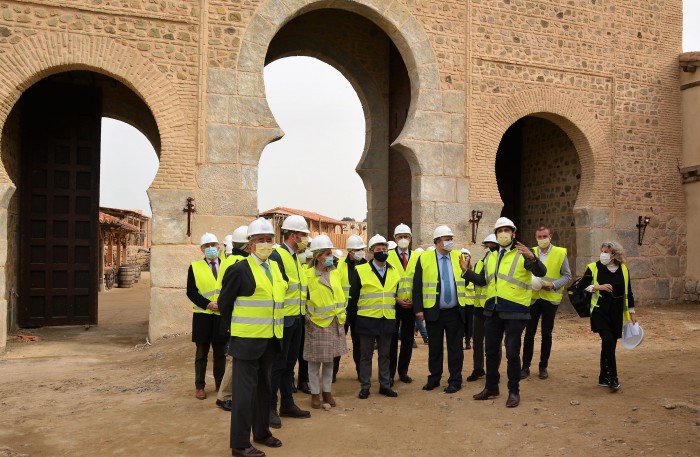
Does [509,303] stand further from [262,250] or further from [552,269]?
[262,250]

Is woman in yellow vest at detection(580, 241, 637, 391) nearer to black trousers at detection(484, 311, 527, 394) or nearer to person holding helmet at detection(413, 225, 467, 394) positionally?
black trousers at detection(484, 311, 527, 394)

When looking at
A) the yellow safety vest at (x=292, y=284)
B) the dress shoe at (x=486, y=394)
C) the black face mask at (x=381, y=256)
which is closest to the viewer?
the yellow safety vest at (x=292, y=284)

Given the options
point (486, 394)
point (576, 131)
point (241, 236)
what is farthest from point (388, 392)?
point (576, 131)

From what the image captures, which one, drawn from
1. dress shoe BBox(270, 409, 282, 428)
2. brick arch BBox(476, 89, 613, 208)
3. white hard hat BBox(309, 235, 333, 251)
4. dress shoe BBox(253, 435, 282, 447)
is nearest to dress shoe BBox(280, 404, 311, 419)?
dress shoe BBox(270, 409, 282, 428)

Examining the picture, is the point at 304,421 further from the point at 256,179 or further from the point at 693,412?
the point at 256,179

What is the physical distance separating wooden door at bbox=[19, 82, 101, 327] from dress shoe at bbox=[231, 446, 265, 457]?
9254 millimetres

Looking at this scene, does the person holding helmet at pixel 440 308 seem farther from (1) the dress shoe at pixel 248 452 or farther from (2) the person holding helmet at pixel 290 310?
(1) the dress shoe at pixel 248 452

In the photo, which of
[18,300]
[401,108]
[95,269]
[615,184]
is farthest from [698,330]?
[18,300]

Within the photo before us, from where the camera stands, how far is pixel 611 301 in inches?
261

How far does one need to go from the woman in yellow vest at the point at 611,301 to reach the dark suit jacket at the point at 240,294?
3738 mm

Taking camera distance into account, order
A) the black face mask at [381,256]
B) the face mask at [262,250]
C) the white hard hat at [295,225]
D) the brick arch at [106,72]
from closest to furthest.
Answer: the face mask at [262,250] → the white hard hat at [295,225] → the black face mask at [381,256] → the brick arch at [106,72]

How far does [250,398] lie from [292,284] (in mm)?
1178

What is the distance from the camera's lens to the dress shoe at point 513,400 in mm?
6172

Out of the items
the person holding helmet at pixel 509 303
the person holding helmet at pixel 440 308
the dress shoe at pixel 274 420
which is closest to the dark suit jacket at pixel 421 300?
the person holding helmet at pixel 440 308
